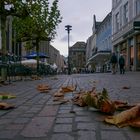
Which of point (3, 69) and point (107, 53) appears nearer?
point (3, 69)

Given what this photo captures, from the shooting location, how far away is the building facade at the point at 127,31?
40.3 metres

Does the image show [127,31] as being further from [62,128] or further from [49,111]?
[62,128]

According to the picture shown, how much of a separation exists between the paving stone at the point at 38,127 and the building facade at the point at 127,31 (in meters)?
31.1

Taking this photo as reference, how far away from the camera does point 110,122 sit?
417 cm

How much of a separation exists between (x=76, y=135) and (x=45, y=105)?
2.50 meters

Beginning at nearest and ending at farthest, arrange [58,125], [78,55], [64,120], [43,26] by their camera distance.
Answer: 1. [58,125]
2. [64,120]
3. [43,26]
4. [78,55]

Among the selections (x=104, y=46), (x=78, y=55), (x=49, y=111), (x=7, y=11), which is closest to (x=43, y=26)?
(x=7, y=11)

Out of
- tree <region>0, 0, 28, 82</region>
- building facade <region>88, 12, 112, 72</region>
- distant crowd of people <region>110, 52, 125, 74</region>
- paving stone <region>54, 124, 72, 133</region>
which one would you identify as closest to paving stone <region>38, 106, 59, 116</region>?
→ paving stone <region>54, 124, 72, 133</region>

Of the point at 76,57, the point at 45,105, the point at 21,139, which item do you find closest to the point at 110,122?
the point at 21,139

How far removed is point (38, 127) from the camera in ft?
13.7

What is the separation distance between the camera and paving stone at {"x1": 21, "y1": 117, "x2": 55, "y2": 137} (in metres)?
3.83

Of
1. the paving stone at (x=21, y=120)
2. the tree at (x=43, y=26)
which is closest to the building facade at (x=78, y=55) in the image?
the tree at (x=43, y=26)

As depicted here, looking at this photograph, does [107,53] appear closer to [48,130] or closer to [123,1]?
[123,1]

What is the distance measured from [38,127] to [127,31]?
4058 centimetres
